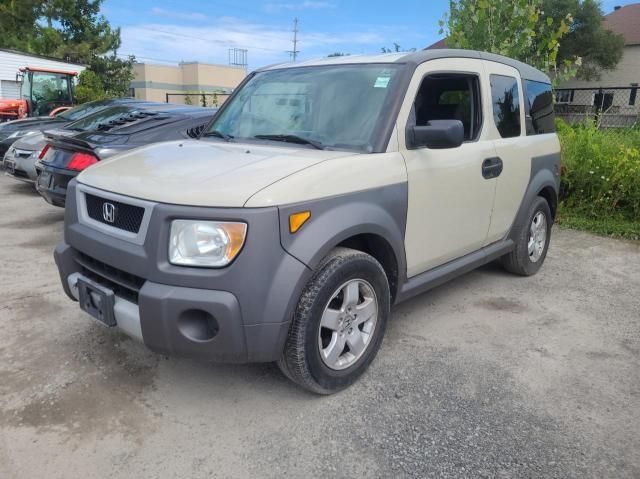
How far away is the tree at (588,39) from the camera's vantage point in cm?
3153

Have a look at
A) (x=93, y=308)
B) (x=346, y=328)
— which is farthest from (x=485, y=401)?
(x=93, y=308)

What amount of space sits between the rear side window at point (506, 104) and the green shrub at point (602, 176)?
3.32 m

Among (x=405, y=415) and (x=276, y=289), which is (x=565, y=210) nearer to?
(x=405, y=415)

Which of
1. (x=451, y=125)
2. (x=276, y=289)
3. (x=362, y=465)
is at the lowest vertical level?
(x=362, y=465)

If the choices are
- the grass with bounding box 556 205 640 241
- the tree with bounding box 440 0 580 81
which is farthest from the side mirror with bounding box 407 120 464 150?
the tree with bounding box 440 0 580 81

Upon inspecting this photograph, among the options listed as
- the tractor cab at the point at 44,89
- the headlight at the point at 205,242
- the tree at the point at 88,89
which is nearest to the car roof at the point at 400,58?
the headlight at the point at 205,242

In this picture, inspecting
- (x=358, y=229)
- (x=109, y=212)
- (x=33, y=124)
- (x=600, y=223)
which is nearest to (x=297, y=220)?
(x=358, y=229)

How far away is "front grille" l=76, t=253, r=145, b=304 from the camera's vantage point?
2.58 meters

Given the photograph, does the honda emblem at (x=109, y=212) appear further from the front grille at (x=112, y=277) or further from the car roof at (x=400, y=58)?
the car roof at (x=400, y=58)

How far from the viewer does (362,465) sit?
2.36 meters

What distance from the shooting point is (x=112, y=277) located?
2688 millimetres

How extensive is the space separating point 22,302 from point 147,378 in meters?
1.74

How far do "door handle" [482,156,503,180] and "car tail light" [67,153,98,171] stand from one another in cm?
394

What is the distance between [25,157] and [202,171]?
6903mm
